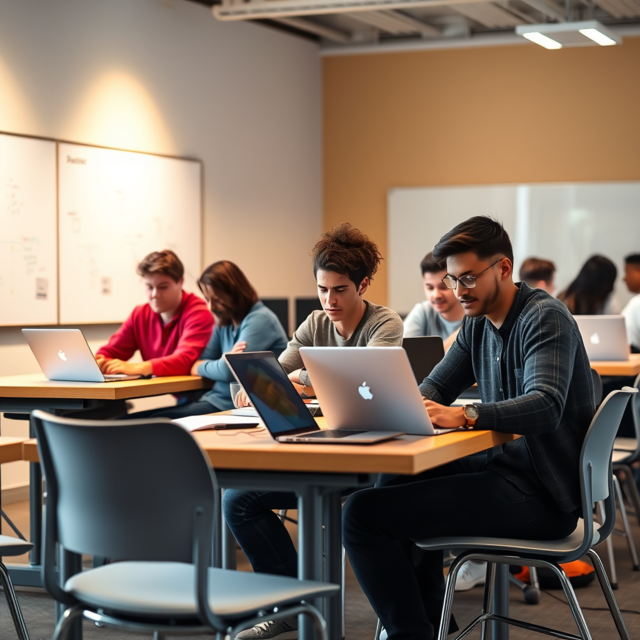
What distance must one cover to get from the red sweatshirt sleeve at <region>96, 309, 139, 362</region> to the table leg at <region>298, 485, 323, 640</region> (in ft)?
8.83

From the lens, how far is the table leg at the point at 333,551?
218 centimetres

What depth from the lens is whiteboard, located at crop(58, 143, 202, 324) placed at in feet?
17.6

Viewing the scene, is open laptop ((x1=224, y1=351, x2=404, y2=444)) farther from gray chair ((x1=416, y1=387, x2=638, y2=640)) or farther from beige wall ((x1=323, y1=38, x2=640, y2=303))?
beige wall ((x1=323, y1=38, x2=640, y2=303))

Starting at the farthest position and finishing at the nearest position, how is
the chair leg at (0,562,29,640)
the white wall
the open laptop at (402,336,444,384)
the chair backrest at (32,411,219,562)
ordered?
the white wall, the open laptop at (402,336,444,384), the chair leg at (0,562,29,640), the chair backrest at (32,411,219,562)

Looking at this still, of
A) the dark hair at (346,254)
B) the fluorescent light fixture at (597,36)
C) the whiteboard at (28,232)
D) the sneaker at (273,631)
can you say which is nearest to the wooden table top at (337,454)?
the dark hair at (346,254)

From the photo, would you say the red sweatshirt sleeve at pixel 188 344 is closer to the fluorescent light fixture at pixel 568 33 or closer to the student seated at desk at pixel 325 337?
the student seated at desk at pixel 325 337

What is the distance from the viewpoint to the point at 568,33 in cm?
550

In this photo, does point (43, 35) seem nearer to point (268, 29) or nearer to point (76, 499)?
point (268, 29)

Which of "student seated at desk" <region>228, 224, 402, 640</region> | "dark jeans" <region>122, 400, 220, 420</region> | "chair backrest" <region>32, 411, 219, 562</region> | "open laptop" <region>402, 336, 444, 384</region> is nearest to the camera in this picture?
"chair backrest" <region>32, 411, 219, 562</region>

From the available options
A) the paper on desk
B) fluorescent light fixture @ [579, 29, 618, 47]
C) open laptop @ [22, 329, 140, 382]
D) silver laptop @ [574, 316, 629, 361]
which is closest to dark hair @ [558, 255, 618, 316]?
silver laptop @ [574, 316, 629, 361]

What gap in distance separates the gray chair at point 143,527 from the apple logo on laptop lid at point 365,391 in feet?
1.46

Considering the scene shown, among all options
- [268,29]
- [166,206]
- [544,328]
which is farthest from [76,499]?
[268,29]

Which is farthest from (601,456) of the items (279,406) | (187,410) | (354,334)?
(187,410)

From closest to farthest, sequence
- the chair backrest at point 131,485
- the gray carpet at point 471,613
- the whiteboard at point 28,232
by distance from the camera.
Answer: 1. the chair backrest at point 131,485
2. the gray carpet at point 471,613
3. the whiteboard at point 28,232
